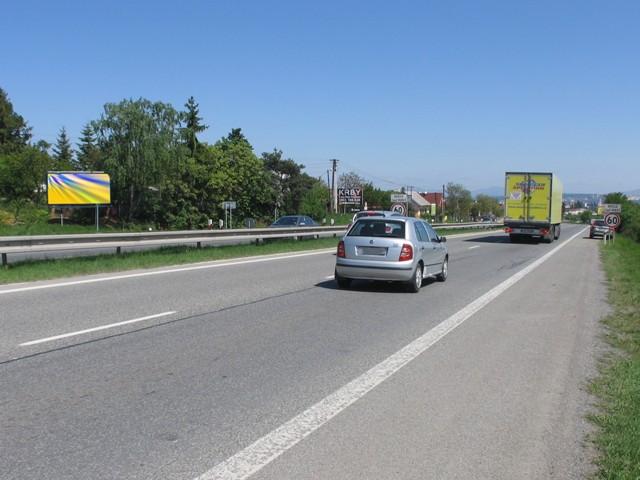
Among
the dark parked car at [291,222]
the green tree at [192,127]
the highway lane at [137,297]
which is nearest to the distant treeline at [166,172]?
the green tree at [192,127]

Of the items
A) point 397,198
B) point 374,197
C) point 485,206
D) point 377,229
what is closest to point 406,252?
point 377,229

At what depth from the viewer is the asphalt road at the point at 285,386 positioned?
14.0 feet

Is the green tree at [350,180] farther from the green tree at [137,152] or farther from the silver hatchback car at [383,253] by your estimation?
the silver hatchback car at [383,253]

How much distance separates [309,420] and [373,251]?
335 inches

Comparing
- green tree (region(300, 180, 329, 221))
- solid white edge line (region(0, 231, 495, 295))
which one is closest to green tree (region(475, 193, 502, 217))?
green tree (region(300, 180, 329, 221))

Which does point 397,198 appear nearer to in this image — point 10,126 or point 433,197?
point 10,126

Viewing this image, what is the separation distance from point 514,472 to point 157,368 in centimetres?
372

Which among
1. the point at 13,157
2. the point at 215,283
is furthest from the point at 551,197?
the point at 13,157

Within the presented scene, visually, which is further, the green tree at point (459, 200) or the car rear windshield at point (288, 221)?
the green tree at point (459, 200)

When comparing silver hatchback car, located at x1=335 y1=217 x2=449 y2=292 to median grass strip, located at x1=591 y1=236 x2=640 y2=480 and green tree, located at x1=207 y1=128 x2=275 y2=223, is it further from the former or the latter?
green tree, located at x1=207 y1=128 x2=275 y2=223

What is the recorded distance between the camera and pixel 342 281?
45.7 ft

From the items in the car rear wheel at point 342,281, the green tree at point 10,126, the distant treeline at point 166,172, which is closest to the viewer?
the car rear wheel at point 342,281

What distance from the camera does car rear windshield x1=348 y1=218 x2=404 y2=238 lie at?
1359 centimetres

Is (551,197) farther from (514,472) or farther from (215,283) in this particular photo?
(514,472)
